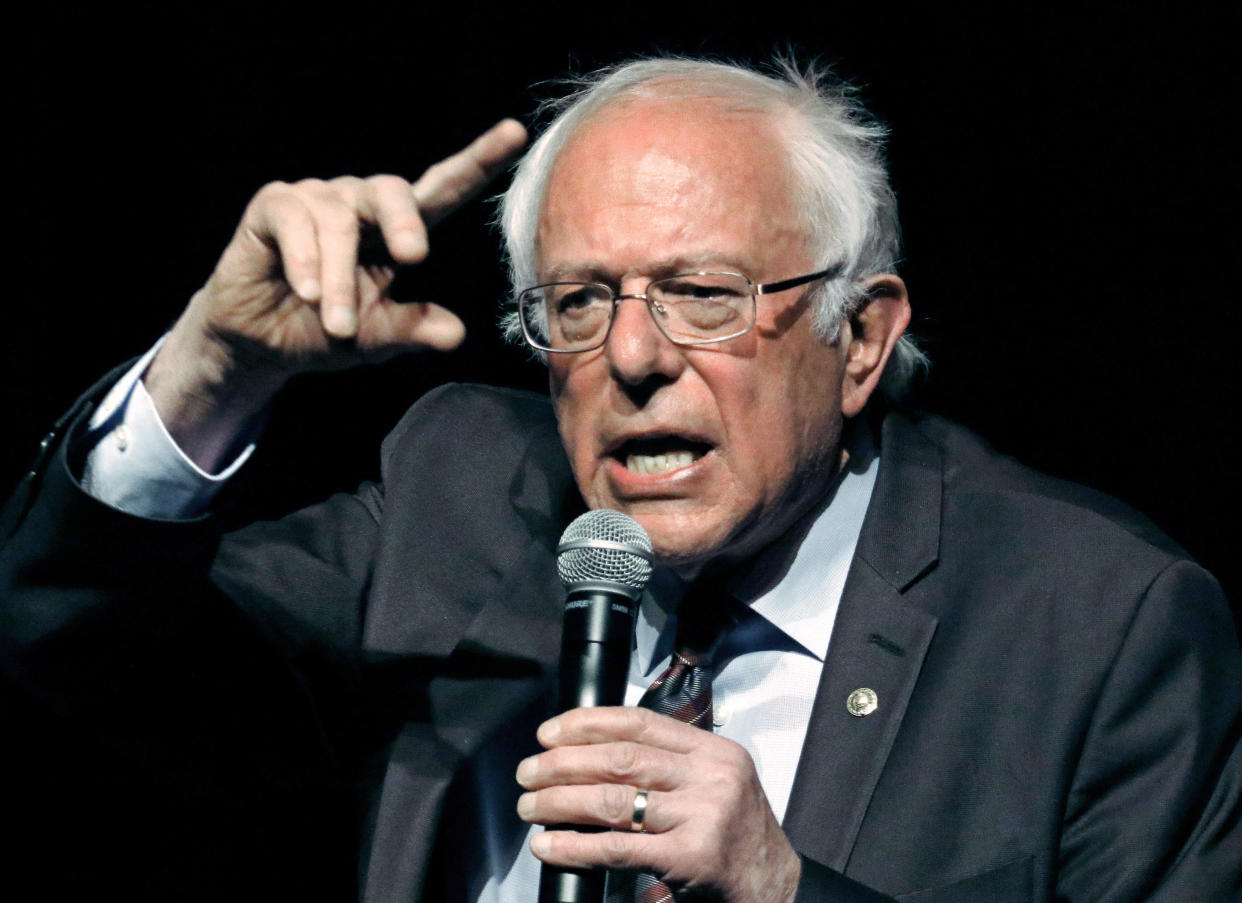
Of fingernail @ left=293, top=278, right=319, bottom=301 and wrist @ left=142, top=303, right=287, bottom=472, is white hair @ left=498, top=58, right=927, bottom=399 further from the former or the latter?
fingernail @ left=293, top=278, right=319, bottom=301

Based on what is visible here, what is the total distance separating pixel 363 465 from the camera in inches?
116

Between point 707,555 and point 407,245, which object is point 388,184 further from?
point 707,555

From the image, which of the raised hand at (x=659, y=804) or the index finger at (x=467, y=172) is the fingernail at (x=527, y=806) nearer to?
the raised hand at (x=659, y=804)

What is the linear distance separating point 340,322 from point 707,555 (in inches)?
31.4

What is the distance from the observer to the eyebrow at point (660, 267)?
2.18 m

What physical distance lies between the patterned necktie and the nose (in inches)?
15.7

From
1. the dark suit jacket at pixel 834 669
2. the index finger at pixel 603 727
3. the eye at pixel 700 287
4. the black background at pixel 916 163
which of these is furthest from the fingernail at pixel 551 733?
the black background at pixel 916 163


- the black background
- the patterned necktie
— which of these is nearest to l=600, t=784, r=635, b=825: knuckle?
the patterned necktie

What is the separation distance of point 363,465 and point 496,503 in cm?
47

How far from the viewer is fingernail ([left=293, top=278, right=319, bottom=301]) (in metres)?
1.62

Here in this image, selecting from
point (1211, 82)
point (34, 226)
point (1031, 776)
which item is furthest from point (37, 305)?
point (1211, 82)

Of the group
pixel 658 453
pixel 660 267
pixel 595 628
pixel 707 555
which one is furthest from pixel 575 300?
pixel 595 628

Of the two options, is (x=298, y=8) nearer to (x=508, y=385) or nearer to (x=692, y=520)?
(x=508, y=385)

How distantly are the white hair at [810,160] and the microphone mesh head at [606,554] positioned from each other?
0.77 metres
